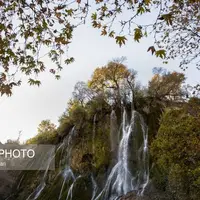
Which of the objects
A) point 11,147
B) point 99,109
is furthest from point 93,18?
point 11,147

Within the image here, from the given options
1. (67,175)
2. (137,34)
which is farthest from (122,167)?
(137,34)

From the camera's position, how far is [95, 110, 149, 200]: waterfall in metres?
12.6

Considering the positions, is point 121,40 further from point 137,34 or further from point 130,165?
point 130,165

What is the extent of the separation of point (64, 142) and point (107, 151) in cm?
453

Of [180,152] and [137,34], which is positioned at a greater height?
[137,34]

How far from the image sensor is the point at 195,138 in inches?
421

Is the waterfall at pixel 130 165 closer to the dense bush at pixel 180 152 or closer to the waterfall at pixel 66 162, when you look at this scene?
the dense bush at pixel 180 152

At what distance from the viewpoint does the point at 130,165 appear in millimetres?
13914

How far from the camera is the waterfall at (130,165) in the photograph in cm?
1262

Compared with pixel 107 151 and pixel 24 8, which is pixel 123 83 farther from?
pixel 24 8

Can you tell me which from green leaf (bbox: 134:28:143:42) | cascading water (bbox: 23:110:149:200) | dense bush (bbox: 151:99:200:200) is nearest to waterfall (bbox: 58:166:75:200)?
cascading water (bbox: 23:110:149:200)

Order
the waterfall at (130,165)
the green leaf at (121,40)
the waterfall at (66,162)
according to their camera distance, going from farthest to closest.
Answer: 1. the waterfall at (66,162)
2. the waterfall at (130,165)
3. the green leaf at (121,40)

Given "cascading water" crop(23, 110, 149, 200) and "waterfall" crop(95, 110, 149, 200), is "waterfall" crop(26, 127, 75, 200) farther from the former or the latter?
"waterfall" crop(95, 110, 149, 200)

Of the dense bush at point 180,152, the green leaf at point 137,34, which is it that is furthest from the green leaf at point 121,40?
the dense bush at point 180,152
